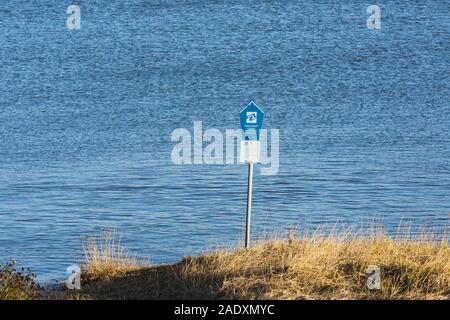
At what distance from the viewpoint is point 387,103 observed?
111 ft

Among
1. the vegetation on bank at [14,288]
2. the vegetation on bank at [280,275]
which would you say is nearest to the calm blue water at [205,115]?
the vegetation on bank at [280,275]

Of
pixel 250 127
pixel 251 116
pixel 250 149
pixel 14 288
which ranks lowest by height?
pixel 14 288

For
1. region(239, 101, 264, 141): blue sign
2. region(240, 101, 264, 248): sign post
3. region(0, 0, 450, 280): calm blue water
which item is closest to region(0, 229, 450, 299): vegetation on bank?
region(240, 101, 264, 248): sign post

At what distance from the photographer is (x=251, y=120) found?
1495 centimetres

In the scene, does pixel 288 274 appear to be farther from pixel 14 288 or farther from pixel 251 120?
pixel 14 288

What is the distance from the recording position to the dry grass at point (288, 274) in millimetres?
12969

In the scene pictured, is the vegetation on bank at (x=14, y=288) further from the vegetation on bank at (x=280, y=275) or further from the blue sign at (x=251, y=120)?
the blue sign at (x=251, y=120)

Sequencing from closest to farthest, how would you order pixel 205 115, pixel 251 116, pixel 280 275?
pixel 280 275 → pixel 251 116 → pixel 205 115

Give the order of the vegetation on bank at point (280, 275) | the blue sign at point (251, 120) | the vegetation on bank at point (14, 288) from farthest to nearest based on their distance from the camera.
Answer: the blue sign at point (251, 120)
the vegetation on bank at point (280, 275)
the vegetation on bank at point (14, 288)

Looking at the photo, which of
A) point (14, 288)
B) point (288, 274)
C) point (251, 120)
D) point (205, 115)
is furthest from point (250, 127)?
point (205, 115)

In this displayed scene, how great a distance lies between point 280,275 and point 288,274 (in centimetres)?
14

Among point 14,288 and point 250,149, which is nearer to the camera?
point 14,288

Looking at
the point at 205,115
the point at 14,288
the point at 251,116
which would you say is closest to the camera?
the point at 14,288
